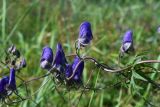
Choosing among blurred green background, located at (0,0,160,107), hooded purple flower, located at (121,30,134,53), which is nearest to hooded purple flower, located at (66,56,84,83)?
hooded purple flower, located at (121,30,134,53)

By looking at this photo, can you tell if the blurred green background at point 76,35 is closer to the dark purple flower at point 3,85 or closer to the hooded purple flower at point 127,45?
the dark purple flower at point 3,85

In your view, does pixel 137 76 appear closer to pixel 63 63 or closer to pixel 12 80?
pixel 63 63

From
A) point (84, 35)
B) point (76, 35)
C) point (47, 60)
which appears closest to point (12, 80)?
point (47, 60)

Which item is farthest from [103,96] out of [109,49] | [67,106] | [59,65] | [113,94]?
[59,65]

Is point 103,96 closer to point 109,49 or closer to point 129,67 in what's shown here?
point 109,49

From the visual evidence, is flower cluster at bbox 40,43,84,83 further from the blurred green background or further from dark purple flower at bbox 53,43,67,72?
the blurred green background

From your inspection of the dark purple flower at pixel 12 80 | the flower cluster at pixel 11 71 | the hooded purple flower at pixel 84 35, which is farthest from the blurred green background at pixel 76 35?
the hooded purple flower at pixel 84 35
